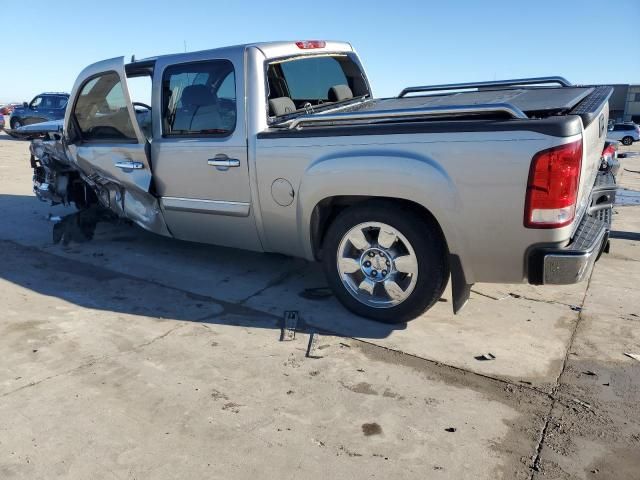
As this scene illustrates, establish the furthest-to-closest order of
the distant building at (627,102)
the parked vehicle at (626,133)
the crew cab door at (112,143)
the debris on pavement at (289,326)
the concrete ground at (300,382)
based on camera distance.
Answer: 1. the distant building at (627,102)
2. the parked vehicle at (626,133)
3. the crew cab door at (112,143)
4. the debris on pavement at (289,326)
5. the concrete ground at (300,382)

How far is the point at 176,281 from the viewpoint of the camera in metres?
4.70

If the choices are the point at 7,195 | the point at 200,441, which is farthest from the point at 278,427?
the point at 7,195

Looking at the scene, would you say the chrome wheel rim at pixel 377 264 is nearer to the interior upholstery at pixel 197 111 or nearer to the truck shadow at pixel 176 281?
the truck shadow at pixel 176 281

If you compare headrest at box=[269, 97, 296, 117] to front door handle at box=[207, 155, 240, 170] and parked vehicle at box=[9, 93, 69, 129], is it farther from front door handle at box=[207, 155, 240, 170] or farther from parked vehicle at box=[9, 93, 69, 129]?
parked vehicle at box=[9, 93, 69, 129]

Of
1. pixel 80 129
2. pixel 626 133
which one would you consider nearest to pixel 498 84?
pixel 80 129

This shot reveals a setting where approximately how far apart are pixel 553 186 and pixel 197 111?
2850 millimetres

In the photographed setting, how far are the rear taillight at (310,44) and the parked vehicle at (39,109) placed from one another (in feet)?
62.2

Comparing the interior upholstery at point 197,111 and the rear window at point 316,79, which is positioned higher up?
the rear window at point 316,79

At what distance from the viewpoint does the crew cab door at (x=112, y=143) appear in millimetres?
4816

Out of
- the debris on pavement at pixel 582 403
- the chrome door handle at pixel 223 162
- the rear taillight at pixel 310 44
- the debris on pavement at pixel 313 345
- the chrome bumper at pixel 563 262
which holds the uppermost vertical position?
the rear taillight at pixel 310 44

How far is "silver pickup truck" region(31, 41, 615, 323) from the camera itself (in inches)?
119

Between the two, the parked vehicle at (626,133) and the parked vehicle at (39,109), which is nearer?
the parked vehicle at (39,109)

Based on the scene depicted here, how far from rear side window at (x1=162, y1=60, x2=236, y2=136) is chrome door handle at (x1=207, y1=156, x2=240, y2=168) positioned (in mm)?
200

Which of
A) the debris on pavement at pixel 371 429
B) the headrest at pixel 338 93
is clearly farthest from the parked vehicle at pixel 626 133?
the debris on pavement at pixel 371 429
